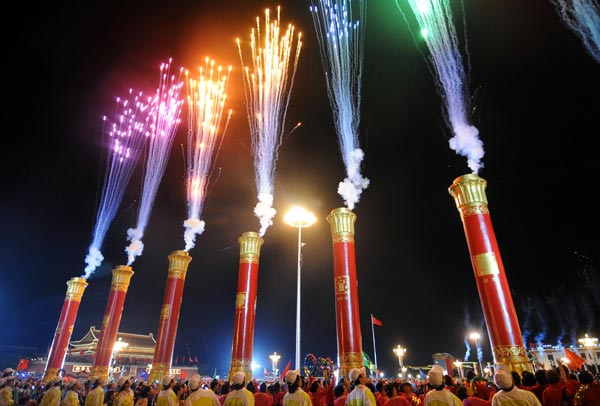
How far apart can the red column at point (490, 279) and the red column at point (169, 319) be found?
16.2 metres

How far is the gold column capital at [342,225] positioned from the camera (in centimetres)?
1602

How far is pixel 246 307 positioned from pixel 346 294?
599 centimetres

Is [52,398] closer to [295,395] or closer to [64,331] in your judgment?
[295,395]

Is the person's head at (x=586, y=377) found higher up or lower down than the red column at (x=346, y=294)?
lower down

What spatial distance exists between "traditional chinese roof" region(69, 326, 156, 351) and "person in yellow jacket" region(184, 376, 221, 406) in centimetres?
4163

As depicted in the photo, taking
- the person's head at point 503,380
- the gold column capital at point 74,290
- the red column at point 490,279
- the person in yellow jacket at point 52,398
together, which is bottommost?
the person in yellow jacket at point 52,398

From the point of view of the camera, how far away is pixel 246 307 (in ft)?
59.6

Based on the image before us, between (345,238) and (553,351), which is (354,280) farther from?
(553,351)

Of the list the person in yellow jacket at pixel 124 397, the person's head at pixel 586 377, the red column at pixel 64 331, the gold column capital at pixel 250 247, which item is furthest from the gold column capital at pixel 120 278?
the person's head at pixel 586 377

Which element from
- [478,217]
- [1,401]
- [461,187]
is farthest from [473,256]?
[1,401]

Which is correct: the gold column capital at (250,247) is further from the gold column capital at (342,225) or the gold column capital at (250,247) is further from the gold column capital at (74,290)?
the gold column capital at (74,290)

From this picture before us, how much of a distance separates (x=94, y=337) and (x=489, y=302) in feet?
149

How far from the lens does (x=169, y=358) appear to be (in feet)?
64.6

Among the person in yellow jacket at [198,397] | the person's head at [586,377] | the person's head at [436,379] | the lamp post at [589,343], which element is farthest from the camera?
the lamp post at [589,343]
